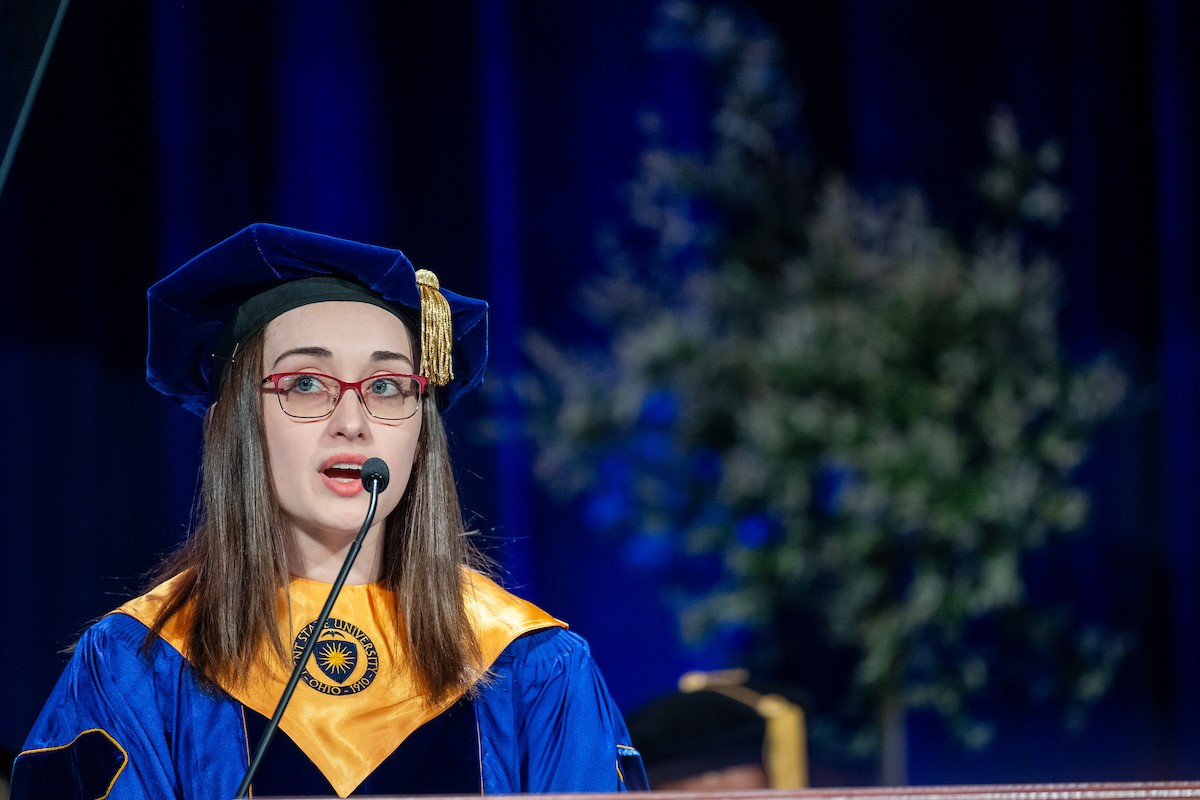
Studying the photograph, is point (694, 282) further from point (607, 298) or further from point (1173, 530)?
point (1173, 530)

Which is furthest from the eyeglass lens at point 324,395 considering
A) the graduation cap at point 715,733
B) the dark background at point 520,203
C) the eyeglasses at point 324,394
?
the graduation cap at point 715,733

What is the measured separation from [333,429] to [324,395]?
43mm

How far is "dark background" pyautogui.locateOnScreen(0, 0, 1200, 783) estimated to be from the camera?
7.48 ft

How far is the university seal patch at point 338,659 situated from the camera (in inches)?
55.4

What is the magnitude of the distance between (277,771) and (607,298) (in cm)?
225

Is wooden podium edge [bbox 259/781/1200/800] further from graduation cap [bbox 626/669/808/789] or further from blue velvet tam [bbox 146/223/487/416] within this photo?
graduation cap [bbox 626/669/808/789]

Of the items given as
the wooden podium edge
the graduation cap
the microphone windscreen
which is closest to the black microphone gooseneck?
the microphone windscreen

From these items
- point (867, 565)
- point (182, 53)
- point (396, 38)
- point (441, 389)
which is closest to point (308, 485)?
point (441, 389)

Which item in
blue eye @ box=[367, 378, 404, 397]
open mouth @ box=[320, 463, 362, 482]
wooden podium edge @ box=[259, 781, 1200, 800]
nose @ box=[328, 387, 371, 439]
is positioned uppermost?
blue eye @ box=[367, 378, 404, 397]

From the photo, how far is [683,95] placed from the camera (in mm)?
3619

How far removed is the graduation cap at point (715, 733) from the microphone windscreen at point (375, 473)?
130 centimetres

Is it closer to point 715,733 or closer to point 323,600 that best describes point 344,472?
point 323,600

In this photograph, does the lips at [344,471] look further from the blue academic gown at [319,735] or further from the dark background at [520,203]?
the dark background at [520,203]

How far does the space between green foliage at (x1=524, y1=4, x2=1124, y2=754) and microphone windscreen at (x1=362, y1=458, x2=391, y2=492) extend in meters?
2.02
